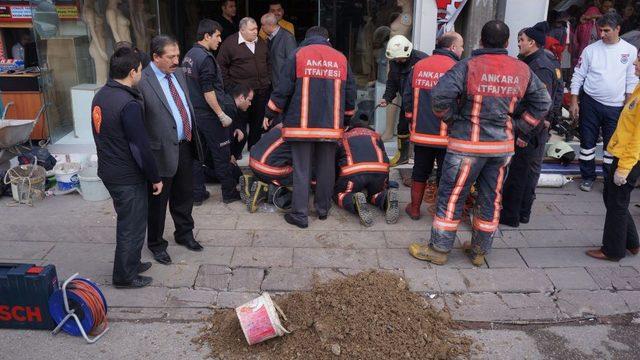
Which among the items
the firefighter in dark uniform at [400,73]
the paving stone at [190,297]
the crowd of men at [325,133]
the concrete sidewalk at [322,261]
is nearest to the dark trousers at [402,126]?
the firefighter in dark uniform at [400,73]

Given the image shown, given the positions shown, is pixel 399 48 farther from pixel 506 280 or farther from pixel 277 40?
pixel 506 280

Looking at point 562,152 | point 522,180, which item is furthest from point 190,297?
point 562,152

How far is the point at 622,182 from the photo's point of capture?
14.2 ft

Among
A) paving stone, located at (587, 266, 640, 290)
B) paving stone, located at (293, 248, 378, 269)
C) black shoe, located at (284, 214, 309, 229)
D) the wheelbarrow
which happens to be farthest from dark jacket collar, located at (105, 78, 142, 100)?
paving stone, located at (587, 266, 640, 290)

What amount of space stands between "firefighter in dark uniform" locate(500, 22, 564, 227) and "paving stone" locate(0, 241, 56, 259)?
4.23 meters

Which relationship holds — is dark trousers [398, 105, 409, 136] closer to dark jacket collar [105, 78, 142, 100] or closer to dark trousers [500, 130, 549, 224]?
dark trousers [500, 130, 549, 224]

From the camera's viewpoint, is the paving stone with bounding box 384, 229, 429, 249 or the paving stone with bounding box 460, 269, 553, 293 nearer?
the paving stone with bounding box 460, 269, 553, 293

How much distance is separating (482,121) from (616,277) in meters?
1.71

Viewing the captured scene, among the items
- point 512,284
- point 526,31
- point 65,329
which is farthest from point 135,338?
point 526,31

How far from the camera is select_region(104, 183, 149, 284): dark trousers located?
3949mm

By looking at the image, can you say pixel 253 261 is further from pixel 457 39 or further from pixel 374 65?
pixel 374 65

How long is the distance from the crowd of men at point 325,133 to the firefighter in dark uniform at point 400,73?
0.08 ft

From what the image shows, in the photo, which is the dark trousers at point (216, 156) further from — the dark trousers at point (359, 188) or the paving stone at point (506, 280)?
the paving stone at point (506, 280)

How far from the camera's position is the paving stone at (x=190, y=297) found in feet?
13.5
